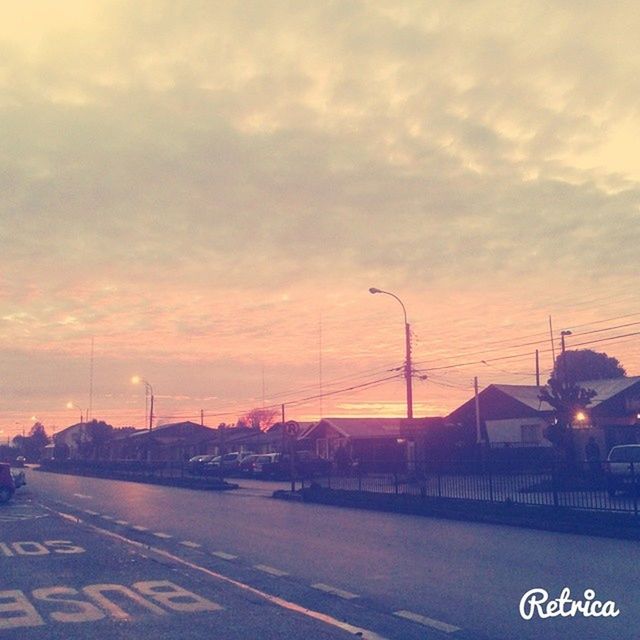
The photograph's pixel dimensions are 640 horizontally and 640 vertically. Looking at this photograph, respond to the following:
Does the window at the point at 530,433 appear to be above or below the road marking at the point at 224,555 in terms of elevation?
above

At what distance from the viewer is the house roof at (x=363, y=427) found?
211 feet

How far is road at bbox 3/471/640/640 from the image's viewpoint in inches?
326

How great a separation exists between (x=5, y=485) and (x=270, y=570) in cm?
1926

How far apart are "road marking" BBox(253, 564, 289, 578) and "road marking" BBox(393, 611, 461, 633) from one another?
9.78ft

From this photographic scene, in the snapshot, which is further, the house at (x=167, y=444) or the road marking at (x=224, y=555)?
the house at (x=167, y=444)

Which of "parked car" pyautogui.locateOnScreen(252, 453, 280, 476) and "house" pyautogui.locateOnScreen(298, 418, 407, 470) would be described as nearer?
"parked car" pyautogui.locateOnScreen(252, 453, 280, 476)

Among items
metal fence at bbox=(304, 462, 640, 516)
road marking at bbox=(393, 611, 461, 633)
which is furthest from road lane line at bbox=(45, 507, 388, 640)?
metal fence at bbox=(304, 462, 640, 516)

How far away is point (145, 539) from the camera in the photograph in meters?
16.0

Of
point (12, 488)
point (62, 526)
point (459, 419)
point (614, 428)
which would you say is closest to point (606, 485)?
point (62, 526)

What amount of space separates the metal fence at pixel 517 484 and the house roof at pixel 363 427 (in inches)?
1345

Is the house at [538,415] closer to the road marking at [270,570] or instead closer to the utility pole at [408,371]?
the utility pole at [408,371]

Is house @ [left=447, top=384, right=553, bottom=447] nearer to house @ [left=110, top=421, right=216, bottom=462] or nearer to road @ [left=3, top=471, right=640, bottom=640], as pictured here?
road @ [left=3, top=471, right=640, bottom=640]

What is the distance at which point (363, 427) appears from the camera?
66.6 m

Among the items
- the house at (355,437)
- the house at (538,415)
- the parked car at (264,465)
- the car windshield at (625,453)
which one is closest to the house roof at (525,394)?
the house at (538,415)
